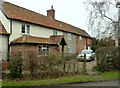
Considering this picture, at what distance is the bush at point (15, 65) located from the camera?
23.5 ft

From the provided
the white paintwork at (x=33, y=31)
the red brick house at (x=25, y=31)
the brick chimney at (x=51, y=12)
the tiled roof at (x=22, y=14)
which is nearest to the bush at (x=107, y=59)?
the red brick house at (x=25, y=31)

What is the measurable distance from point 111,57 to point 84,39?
21857mm

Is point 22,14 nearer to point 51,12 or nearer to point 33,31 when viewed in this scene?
point 33,31

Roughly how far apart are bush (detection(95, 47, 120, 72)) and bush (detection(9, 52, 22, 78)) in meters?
6.55

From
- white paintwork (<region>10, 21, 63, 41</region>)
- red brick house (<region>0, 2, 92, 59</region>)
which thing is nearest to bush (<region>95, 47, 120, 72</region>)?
red brick house (<region>0, 2, 92, 59</region>)

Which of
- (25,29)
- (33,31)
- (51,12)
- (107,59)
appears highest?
(51,12)

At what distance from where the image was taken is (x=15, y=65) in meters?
7.22

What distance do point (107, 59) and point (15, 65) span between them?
7673 mm

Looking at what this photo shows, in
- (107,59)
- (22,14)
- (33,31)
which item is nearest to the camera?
(107,59)

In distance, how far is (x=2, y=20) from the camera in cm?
1310

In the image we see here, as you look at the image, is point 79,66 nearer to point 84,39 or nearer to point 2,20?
point 2,20

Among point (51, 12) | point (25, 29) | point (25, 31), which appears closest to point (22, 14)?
point (25, 29)

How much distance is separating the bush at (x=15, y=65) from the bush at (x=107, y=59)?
6.55 meters

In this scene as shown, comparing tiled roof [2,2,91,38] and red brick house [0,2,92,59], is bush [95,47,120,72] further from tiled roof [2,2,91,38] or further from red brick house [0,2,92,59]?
tiled roof [2,2,91,38]
